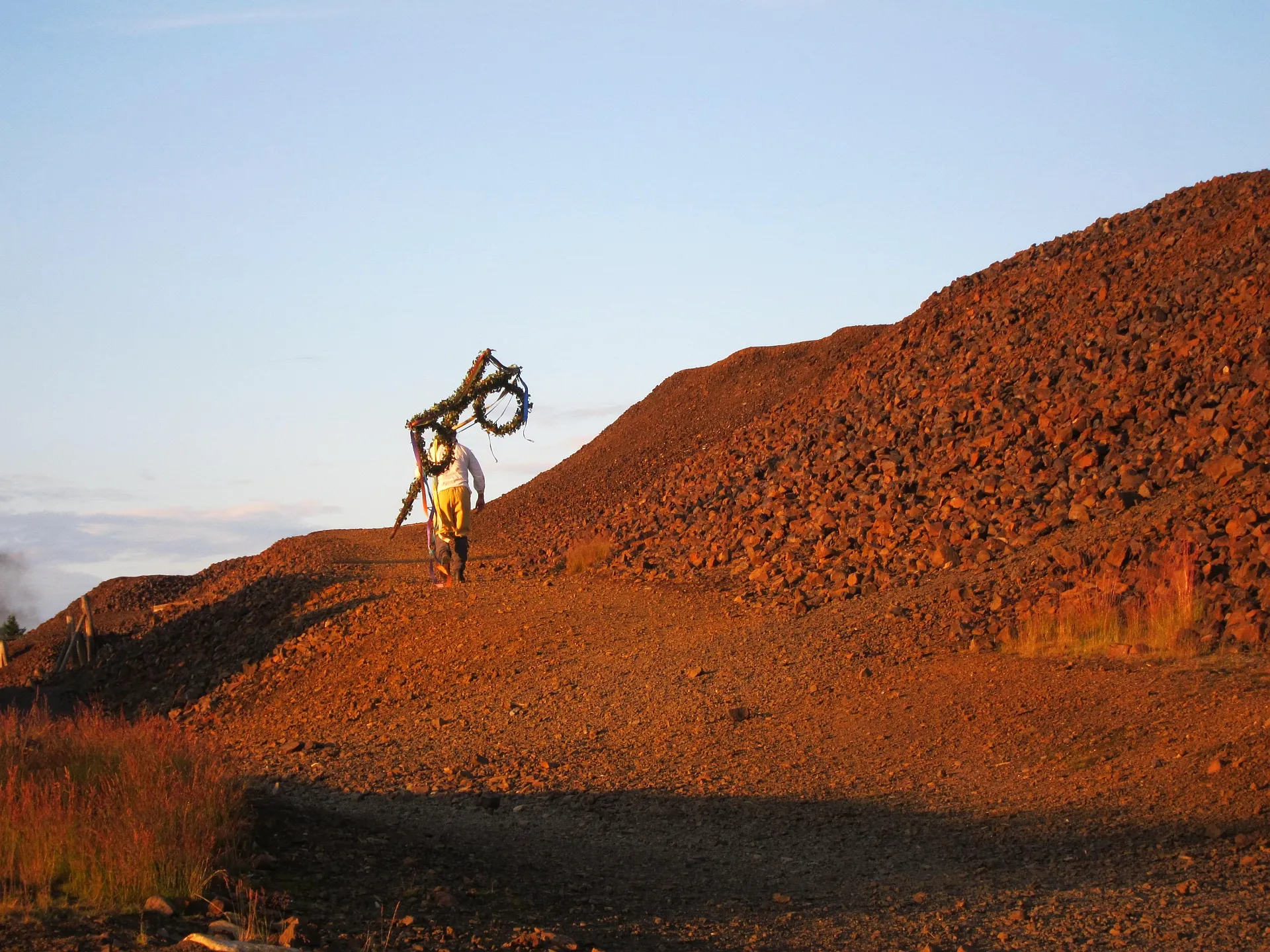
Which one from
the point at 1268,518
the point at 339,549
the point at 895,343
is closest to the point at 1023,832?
the point at 1268,518

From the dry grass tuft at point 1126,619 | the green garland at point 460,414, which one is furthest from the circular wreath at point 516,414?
the dry grass tuft at point 1126,619

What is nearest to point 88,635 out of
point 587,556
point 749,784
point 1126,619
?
point 587,556

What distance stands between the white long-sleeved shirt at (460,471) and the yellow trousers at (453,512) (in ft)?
0.25

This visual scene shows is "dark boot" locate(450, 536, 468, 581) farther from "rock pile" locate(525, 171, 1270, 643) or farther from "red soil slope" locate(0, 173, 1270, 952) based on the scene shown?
"rock pile" locate(525, 171, 1270, 643)

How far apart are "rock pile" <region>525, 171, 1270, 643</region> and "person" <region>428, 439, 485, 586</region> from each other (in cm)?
210

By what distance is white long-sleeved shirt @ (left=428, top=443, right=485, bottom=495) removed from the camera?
47.5 ft

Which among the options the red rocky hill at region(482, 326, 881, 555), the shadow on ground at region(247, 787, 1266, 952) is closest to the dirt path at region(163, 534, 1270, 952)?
the shadow on ground at region(247, 787, 1266, 952)

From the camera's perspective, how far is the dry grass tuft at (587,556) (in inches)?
623

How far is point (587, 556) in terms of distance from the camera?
52.4ft

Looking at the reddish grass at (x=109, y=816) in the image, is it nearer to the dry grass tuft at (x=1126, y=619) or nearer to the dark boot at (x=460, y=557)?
the dry grass tuft at (x=1126, y=619)

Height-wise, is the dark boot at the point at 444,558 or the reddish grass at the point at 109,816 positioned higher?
the dark boot at the point at 444,558

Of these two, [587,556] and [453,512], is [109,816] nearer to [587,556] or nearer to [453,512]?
[453,512]

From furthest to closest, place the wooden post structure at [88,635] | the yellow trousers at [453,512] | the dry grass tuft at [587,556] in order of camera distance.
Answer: the wooden post structure at [88,635] < the dry grass tuft at [587,556] < the yellow trousers at [453,512]

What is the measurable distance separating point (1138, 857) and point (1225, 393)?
7.98 metres
